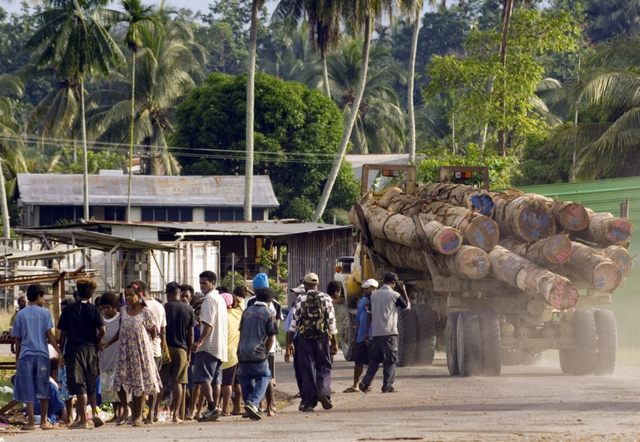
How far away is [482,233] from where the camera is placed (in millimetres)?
16984

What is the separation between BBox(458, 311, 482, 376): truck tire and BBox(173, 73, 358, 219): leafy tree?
37.4 meters

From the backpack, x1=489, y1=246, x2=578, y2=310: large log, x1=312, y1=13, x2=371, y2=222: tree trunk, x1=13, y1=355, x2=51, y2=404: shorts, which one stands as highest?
x1=312, y1=13, x2=371, y2=222: tree trunk

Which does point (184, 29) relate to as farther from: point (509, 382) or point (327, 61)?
point (509, 382)

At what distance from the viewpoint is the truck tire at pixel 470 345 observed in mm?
17062

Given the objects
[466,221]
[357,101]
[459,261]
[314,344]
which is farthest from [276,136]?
[314,344]

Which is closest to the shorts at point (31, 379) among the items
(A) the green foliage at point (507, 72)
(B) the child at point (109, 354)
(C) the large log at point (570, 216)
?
(B) the child at point (109, 354)

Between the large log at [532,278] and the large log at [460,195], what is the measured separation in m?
1.08

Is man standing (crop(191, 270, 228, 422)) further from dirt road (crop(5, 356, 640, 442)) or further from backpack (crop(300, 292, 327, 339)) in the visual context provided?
backpack (crop(300, 292, 327, 339))

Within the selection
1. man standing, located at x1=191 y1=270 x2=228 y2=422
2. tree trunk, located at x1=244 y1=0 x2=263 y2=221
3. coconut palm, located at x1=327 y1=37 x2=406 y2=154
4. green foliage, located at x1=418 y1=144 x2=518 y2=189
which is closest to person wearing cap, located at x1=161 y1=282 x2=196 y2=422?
man standing, located at x1=191 y1=270 x2=228 y2=422

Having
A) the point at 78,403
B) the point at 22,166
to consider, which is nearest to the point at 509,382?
the point at 78,403

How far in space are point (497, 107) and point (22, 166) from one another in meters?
28.8

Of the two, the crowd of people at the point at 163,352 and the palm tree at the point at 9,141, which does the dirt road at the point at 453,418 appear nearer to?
the crowd of people at the point at 163,352

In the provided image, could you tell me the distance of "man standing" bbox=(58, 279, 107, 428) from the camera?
1281cm

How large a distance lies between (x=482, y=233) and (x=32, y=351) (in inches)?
285
